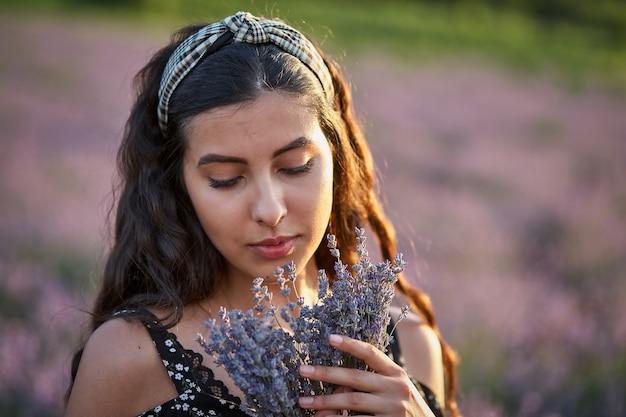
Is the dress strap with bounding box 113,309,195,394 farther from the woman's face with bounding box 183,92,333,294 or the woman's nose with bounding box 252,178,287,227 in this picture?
the woman's nose with bounding box 252,178,287,227

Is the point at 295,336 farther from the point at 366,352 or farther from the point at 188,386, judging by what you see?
the point at 188,386

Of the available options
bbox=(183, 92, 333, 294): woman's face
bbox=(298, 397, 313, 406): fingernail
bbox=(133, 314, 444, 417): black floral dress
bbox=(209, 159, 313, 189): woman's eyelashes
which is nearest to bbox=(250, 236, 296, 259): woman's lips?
bbox=(183, 92, 333, 294): woman's face

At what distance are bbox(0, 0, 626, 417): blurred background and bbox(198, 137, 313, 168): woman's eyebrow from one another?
83 centimetres

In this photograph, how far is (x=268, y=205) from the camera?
2.13 meters

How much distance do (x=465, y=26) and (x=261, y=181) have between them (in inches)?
706

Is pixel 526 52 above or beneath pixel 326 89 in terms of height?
above

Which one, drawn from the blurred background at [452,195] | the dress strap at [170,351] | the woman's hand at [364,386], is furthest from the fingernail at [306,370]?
the blurred background at [452,195]

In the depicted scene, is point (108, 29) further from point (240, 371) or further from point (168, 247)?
point (240, 371)

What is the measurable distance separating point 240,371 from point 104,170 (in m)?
5.79

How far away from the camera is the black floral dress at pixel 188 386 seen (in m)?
2.27

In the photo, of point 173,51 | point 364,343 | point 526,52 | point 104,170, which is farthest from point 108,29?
point 364,343

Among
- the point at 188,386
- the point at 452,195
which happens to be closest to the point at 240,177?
the point at 188,386

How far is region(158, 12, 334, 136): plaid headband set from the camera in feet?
7.93

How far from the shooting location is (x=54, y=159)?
23.1 ft
